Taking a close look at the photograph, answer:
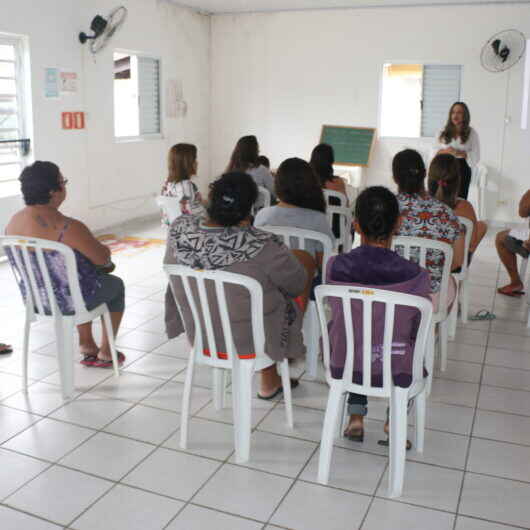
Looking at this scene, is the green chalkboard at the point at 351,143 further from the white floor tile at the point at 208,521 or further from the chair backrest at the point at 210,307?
the white floor tile at the point at 208,521

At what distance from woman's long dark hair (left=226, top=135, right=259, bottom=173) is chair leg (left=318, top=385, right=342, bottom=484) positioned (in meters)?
2.80

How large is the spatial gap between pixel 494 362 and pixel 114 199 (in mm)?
4793

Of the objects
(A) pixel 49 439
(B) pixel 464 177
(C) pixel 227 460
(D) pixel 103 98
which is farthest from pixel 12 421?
(D) pixel 103 98

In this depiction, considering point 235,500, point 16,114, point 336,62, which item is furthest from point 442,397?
point 336,62

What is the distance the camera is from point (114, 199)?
277 inches

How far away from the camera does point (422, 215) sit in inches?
123

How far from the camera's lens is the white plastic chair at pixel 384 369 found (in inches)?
82.0

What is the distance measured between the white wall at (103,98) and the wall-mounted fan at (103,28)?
8 centimetres

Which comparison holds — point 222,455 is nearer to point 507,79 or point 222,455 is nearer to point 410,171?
point 410,171

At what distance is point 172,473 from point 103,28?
5.25 metres

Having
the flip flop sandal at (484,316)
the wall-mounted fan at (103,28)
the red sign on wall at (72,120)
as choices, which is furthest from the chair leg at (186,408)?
the wall-mounted fan at (103,28)

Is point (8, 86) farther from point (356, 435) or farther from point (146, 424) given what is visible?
point (356, 435)

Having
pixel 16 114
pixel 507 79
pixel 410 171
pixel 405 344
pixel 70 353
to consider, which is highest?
pixel 507 79

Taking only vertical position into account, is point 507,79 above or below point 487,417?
above
